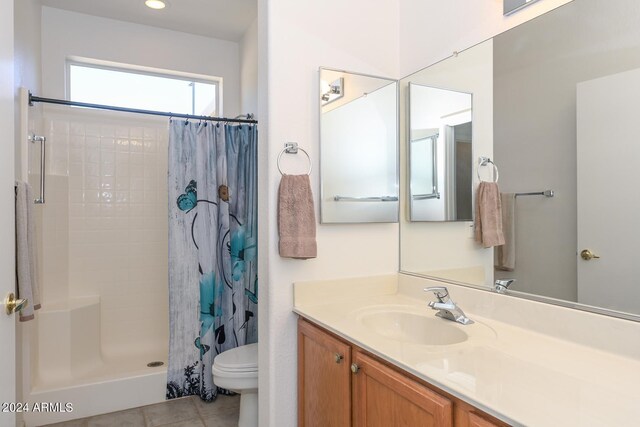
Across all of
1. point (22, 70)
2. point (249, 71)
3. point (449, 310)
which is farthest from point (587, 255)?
point (22, 70)

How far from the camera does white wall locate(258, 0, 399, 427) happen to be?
167 cm

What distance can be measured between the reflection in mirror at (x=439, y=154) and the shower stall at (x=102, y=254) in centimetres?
203

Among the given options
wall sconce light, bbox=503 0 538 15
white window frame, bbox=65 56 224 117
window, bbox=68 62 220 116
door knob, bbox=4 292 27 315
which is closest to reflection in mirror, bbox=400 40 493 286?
wall sconce light, bbox=503 0 538 15

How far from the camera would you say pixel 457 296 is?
1599 mm

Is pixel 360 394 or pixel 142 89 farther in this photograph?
pixel 142 89

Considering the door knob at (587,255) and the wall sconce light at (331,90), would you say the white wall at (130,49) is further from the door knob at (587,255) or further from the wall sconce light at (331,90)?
the door knob at (587,255)

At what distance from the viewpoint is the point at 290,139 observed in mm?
1705

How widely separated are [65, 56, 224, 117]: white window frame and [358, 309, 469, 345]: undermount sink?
245 centimetres

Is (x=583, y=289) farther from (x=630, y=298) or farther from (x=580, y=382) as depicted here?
(x=580, y=382)

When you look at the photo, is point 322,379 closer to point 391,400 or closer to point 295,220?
point 391,400

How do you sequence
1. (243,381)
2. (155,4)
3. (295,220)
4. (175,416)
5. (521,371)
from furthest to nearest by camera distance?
1. (155,4)
2. (175,416)
3. (243,381)
4. (295,220)
5. (521,371)

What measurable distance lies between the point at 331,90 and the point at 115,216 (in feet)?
7.16

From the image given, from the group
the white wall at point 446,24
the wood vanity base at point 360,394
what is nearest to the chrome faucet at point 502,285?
the wood vanity base at point 360,394

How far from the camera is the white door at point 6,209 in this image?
1.10m
